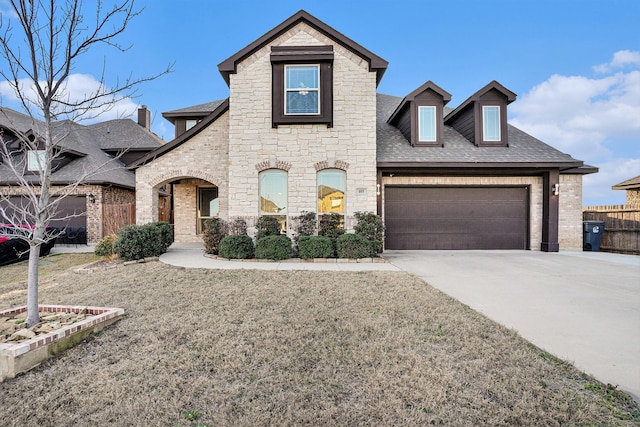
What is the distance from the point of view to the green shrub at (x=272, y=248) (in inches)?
341

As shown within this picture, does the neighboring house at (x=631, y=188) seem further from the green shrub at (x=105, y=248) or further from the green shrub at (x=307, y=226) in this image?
the green shrub at (x=105, y=248)

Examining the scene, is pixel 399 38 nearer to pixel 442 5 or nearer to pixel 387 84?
pixel 387 84

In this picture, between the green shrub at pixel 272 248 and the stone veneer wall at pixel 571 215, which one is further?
the stone veneer wall at pixel 571 215

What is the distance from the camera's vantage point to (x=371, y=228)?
29.9ft

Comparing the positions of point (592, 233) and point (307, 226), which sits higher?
point (307, 226)

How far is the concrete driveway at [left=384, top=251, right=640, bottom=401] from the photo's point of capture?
3066mm

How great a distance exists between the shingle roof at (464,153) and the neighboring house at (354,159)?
0.05 metres


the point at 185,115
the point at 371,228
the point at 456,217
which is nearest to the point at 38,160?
the point at 371,228

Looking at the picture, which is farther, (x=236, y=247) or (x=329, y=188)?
(x=329, y=188)

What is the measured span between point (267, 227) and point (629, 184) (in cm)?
1766

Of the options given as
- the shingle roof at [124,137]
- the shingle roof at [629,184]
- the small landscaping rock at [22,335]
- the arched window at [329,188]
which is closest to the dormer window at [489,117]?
the arched window at [329,188]

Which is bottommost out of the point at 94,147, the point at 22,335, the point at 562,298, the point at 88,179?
the point at 562,298

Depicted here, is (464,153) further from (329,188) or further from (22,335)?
(22,335)

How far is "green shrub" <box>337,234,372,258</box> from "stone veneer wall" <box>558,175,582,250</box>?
8265 mm
